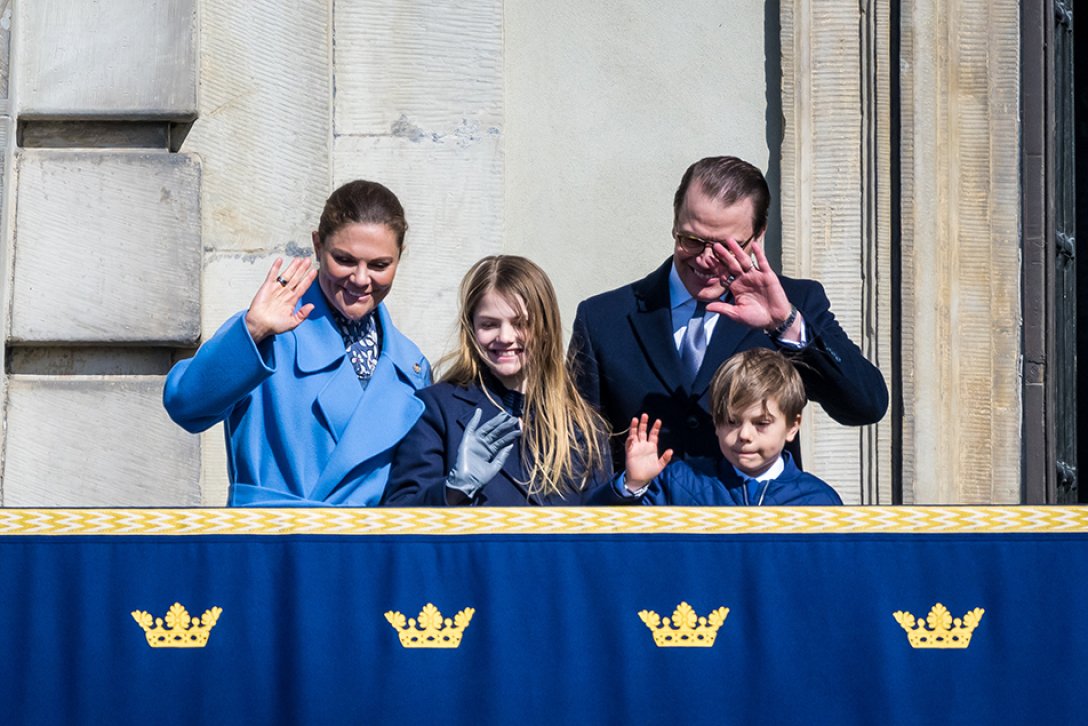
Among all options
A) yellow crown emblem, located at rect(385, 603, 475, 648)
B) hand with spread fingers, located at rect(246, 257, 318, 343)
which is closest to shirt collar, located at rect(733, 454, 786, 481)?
yellow crown emblem, located at rect(385, 603, 475, 648)

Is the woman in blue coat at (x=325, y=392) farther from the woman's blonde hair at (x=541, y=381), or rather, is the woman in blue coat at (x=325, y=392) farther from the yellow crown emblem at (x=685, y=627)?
the yellow crown emblem at (x=685, y=627)

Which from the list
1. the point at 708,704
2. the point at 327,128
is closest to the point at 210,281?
the point at 327,128

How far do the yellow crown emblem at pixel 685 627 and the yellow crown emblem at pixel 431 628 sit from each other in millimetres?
408

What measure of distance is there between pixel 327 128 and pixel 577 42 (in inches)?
38.6

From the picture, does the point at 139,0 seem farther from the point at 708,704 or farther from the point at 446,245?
the point at 708,704

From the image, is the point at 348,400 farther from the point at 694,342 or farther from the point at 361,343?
the point at 694,342

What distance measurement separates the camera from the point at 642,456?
3869mm

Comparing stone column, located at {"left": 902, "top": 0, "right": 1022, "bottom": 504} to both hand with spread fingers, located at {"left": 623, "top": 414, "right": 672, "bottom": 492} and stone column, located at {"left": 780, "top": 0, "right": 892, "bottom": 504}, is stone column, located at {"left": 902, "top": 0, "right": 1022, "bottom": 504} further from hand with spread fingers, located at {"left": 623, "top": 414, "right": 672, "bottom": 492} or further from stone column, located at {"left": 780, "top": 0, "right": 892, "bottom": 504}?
hand with spread fingers, located at {"left": 623, "top": 414, "right": 672, "bottom": 492}

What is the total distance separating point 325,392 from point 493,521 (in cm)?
59

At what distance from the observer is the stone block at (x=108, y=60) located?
219 inches

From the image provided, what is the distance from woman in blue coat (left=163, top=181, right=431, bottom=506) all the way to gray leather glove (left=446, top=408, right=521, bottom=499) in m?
0.19

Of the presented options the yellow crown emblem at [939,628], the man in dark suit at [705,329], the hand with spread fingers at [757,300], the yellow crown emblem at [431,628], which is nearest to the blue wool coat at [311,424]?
the yellow crown emblem at [431,628]

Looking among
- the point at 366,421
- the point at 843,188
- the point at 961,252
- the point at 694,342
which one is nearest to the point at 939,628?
the point at 694,342

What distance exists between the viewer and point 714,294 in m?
4.20
